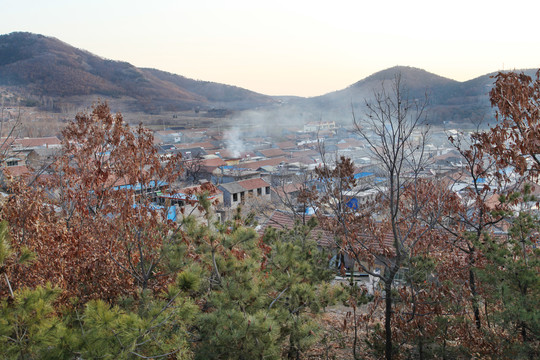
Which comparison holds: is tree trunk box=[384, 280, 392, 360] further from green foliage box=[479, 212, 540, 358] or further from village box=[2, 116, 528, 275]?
village box=[2, 116, 528, 275]

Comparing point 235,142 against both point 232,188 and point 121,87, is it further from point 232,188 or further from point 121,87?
point 121,87

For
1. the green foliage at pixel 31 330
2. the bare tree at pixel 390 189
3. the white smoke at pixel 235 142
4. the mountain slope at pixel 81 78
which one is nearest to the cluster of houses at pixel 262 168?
the white smoke at pixel 235 142

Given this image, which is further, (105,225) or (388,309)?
(105,225)

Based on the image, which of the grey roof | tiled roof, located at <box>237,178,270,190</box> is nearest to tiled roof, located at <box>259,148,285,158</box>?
tiled roof, located at <box>237,178,270,190</box>

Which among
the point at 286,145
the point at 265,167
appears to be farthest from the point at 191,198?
the point at 286,145

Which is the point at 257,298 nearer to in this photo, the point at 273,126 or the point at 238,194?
the point at 238,194

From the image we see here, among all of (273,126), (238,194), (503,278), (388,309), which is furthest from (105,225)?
(273,126)
